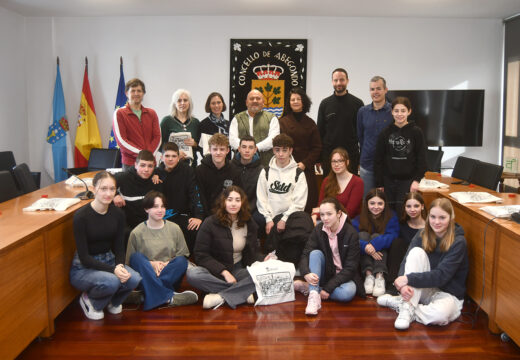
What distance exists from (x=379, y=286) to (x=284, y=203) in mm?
1020

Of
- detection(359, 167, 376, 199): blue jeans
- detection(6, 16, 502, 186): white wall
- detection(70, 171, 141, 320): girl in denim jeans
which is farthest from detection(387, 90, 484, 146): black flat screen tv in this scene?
detection(70, 171, 141, 320): girl in denim jeans

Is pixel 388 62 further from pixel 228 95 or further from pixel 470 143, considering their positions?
pixel 228 95

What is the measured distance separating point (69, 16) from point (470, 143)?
5.96 m

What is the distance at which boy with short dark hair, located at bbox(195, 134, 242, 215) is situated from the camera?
392 centimetres

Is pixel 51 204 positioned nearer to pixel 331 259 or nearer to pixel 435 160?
pixel 331 259

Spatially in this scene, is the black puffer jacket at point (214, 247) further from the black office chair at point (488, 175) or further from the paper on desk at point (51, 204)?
the black office chair at point (488, 175)

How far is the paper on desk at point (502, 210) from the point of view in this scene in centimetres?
284

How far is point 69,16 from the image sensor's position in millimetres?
6633

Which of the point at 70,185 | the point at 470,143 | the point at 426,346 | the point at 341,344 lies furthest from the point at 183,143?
the point at 470,143

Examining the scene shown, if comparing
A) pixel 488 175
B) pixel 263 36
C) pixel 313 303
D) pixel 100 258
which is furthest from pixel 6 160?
pixel 488 175

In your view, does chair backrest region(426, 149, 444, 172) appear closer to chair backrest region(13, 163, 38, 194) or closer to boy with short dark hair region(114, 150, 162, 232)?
boy with short dark hair region(114, 150, 162, 232)

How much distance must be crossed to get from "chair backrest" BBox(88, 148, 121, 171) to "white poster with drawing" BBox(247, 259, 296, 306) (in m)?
3.49

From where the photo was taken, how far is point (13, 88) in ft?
21.1

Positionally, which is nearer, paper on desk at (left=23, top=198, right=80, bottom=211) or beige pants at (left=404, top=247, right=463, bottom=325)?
beige pants at (left=404, top=247, right=463, bottom=325)
